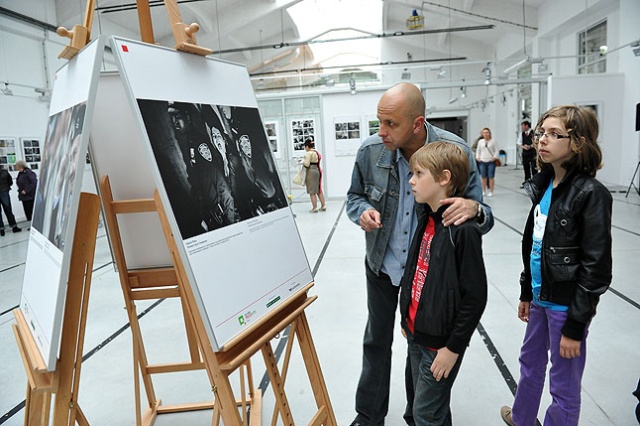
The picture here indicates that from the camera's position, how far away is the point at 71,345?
1293mm

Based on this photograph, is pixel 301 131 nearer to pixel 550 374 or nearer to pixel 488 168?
pixel 488 168

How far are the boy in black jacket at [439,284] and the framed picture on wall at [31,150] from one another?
1153 cm

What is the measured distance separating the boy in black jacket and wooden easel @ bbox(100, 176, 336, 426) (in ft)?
1.21

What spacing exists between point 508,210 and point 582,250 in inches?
270

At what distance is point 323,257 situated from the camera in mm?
5387

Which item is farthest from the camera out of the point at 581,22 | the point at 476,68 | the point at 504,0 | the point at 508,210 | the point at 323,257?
the point at 476,68

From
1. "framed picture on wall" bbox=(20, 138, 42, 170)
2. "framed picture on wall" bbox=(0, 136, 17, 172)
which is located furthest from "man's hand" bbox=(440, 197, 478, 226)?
"framed picture on wall" bbox=(20, 138, 42, 170)

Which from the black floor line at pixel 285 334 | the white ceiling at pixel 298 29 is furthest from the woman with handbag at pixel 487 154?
the white ceiling at pixel 298 29

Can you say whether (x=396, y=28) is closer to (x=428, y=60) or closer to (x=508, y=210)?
(x=428, y=60)

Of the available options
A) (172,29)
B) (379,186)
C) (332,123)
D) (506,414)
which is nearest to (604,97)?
(332,123)

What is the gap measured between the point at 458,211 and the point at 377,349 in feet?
2.80

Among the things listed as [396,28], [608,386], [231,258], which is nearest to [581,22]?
[396,28]

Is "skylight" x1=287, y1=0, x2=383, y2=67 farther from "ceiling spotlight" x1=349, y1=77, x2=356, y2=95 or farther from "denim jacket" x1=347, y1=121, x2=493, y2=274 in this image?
"denim jacket" x1=347, y1=121, x2=493, y2=274

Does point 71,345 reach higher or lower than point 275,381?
higher
